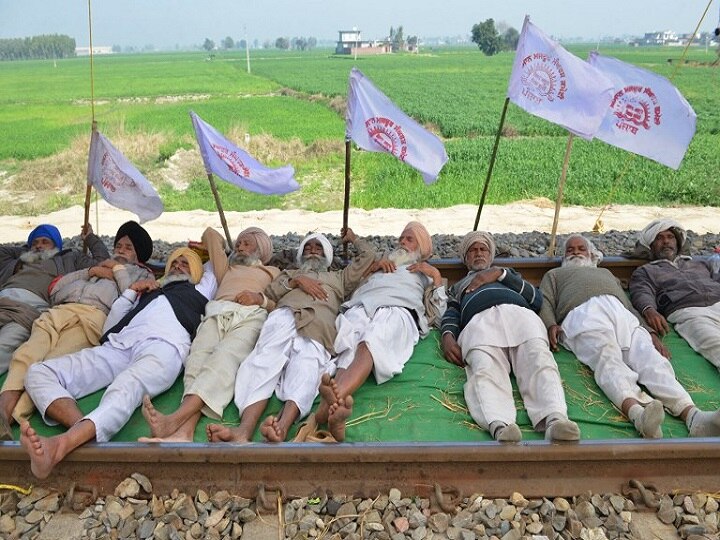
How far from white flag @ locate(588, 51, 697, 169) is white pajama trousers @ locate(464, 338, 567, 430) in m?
2.47

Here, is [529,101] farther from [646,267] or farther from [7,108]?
[7,108]

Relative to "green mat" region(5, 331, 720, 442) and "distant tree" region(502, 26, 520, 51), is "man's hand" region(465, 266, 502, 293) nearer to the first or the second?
"green mat" region(5, 331, 720, 442)

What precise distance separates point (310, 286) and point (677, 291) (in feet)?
10.6

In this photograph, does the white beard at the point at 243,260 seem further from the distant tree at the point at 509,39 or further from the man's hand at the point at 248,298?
the distant tree at the point at 509,39

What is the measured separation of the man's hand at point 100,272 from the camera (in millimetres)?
5680

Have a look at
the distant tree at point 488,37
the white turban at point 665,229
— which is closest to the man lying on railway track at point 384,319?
the white turban at point 665,229

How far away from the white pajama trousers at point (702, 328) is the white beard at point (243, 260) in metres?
3.74

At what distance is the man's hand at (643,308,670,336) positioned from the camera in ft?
17.5

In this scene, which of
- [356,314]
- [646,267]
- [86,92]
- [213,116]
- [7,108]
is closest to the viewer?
[356,314]

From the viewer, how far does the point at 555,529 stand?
3549 mm

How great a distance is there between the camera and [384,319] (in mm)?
5078

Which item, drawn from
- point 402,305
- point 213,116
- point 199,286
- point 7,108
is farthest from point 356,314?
point 7,108

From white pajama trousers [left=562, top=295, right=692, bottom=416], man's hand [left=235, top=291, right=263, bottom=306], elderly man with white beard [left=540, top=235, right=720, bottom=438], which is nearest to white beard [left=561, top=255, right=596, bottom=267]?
elderly man with white beard [left=540, top=235, right=720, bottom=438]

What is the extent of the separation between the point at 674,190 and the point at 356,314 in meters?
11.7
